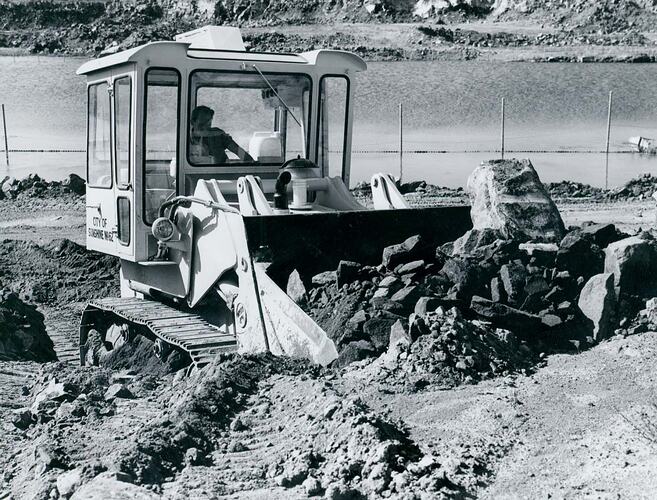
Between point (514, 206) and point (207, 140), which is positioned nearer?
point (207, 140)

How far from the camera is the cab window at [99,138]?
28.4 ft

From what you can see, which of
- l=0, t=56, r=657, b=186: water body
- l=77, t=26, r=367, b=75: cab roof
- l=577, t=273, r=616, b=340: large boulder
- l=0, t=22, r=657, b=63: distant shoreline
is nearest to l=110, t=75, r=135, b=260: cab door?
l=77, t=26, r=367, b=75: cab roof

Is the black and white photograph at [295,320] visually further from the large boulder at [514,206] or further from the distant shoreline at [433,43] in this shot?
the distant shoreline at [433,43]

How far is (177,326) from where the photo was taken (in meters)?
7.90

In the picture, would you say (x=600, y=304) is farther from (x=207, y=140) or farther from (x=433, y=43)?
(x=433, y=43)

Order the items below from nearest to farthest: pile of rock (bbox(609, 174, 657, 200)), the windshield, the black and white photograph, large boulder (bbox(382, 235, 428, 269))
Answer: the black and white photograph
large boulder (bbox(382, 235, 428, 269))
the windshield
pile of rock (bbox(609, 174, 657, 200))

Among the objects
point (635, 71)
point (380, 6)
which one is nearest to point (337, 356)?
point (635, 71)

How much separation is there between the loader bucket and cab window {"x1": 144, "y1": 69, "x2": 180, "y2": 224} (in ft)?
4.41

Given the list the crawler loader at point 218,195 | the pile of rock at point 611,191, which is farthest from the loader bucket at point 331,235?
the pile of rock at point 611,191

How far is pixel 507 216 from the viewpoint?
8602 mm

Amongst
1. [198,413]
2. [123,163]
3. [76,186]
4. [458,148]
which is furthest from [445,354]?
[458,148]

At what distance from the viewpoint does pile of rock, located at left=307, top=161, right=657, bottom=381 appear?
6.08m

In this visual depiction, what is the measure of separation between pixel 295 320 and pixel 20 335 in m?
3.78

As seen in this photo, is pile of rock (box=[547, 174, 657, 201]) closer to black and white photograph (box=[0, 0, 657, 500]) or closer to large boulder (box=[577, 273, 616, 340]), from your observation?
black and white photograph (box=[0, 0, 657, 500])
